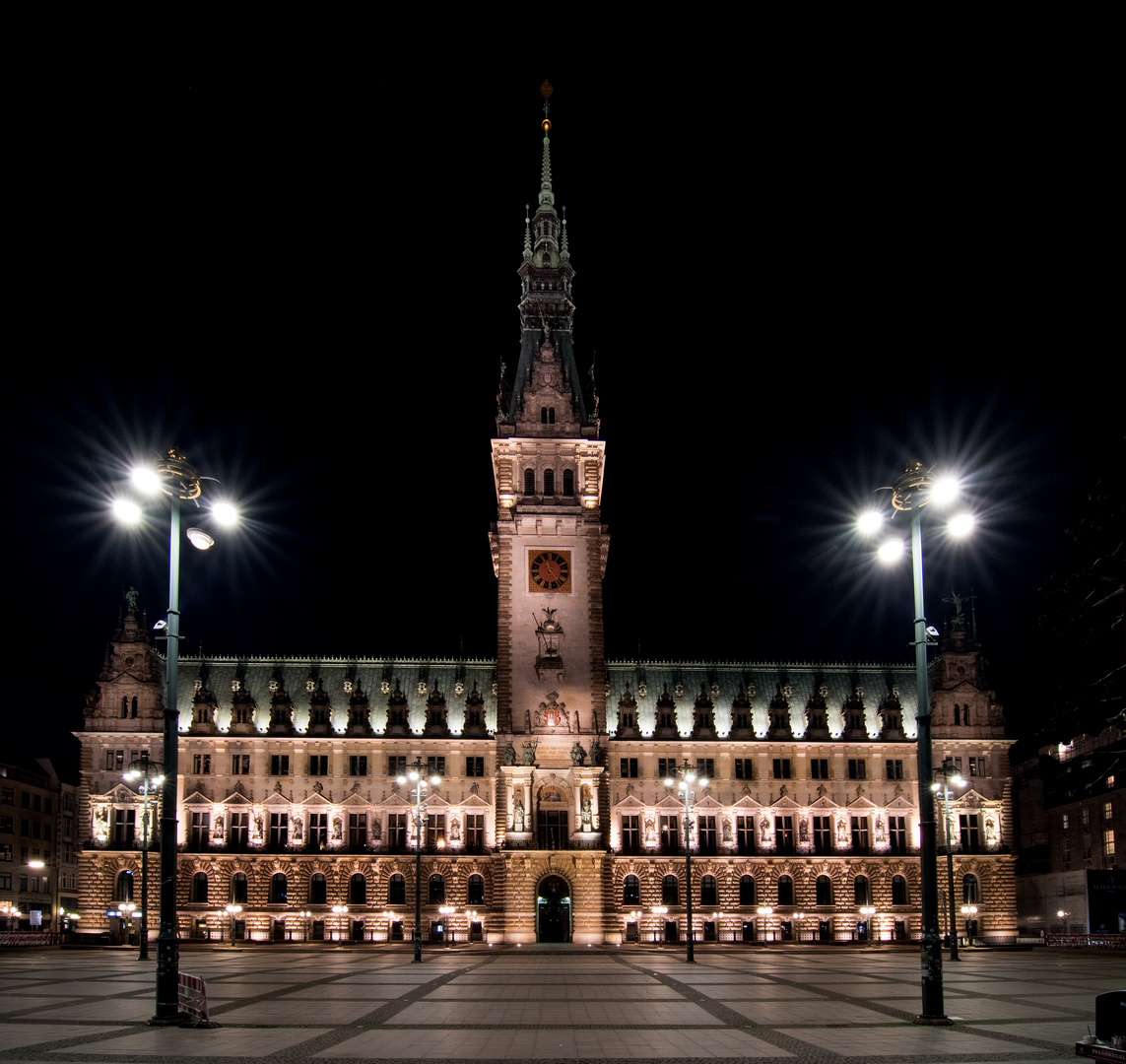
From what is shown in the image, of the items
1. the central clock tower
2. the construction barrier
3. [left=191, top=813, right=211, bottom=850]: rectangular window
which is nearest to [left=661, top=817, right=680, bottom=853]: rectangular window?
the central clock tower

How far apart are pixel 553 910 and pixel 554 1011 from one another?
185 ft

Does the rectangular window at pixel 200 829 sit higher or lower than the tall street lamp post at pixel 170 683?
lower

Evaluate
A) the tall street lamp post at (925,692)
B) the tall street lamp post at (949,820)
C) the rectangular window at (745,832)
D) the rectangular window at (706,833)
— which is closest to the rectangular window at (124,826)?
the rectangular window at (706,833)

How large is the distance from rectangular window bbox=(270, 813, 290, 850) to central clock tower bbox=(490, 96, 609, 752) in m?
19.2

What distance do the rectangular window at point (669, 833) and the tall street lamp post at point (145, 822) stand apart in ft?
131

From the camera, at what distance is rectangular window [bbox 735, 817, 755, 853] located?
100312 mm

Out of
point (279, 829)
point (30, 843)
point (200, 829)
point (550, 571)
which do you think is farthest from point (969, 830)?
point (30, 843)

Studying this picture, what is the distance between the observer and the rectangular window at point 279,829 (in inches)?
3866

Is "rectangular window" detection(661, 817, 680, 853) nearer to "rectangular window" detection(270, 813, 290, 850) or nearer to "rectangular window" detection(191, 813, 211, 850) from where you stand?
"rectangular window" detection(270, 813, 290, 850)

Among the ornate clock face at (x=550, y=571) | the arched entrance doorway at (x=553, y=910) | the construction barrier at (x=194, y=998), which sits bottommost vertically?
the arched entrance doorway at (x=553, y=910)

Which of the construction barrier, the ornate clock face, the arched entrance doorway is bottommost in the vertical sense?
the arched entrance doorway

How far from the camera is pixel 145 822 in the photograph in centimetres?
7494

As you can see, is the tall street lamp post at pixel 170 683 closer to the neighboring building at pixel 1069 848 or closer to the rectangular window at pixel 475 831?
the rectangular window at pixel 475 831

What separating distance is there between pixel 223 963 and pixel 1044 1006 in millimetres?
42866
